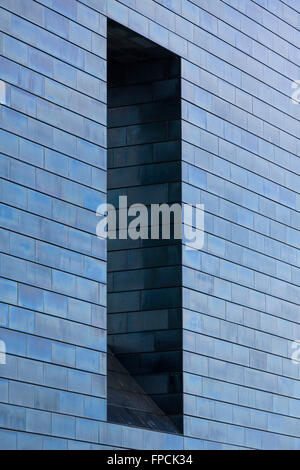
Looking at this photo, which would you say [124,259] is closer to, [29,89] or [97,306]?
[97,306]

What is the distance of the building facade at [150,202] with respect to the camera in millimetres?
40188

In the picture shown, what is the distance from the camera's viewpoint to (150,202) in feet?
160

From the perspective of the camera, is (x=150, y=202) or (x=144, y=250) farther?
(x=150, y=202)

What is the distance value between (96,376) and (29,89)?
9712 mm

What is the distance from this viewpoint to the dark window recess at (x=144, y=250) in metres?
46.8

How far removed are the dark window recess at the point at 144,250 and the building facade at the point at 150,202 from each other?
6 cm

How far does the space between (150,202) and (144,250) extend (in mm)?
1855

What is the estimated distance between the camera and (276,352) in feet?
173

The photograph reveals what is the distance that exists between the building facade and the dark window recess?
62 millimetres

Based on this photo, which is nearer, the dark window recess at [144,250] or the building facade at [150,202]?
the building facade at [150,202]

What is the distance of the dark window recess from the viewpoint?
4678 cm

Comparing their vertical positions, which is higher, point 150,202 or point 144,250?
point 150,202

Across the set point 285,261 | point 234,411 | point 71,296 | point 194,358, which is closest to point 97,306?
point 71,296
